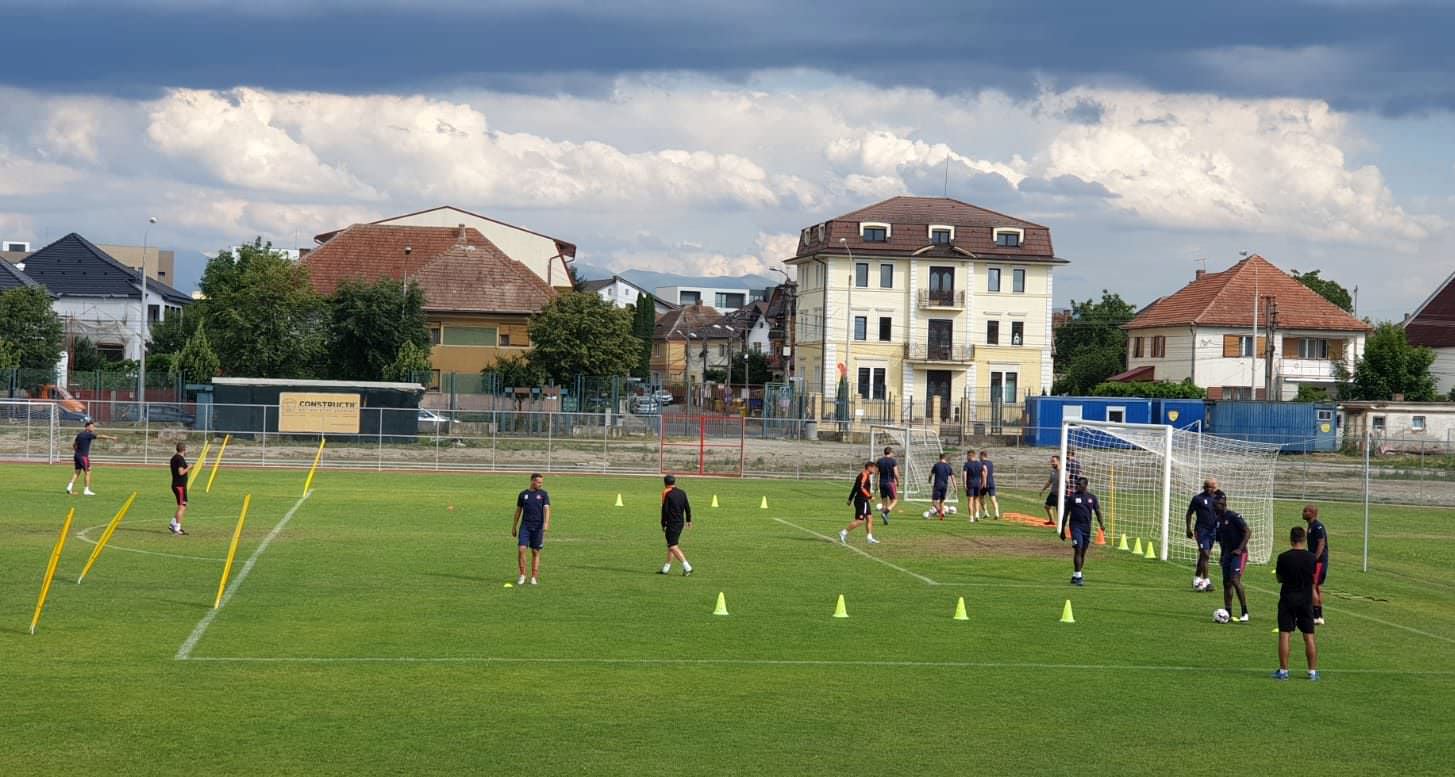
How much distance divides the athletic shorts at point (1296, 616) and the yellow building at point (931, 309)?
70.9 m

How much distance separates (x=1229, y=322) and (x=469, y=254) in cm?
4599

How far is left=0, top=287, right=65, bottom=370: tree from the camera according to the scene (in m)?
78.6

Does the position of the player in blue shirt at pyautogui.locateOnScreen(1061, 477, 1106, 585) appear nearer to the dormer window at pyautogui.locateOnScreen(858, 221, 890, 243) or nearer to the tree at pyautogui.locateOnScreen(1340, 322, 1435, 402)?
the tree at pyautogui.locateOnScreen(1340, 322, 1435, 402)

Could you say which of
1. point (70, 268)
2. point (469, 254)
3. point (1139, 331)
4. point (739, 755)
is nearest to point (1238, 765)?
point (739, 755)

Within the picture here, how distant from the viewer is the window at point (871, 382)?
89.3 metres

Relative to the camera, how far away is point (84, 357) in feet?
306

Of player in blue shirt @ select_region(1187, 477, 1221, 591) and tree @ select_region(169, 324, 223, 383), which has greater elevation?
tree @ select_region(169, 324, 223, 383)

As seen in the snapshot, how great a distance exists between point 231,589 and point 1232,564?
48.1ft

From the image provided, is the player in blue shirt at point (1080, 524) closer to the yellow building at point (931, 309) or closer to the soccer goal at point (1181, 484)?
the soccer goal at point (1181, 484)

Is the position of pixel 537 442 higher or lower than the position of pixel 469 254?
lower

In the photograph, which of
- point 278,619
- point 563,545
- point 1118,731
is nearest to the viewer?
point 1118,731

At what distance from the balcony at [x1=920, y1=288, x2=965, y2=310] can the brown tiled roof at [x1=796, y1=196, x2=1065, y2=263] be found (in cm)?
227

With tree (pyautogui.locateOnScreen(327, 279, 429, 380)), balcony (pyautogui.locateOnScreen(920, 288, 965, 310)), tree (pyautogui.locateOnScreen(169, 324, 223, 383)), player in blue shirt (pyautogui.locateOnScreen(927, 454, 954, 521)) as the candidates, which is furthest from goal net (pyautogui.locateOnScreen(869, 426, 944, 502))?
tree (pyautogui.locateOnScreen(169, 324, 223, 383))

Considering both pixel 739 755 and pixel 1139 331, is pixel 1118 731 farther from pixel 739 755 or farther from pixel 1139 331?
pixel 1139 331
